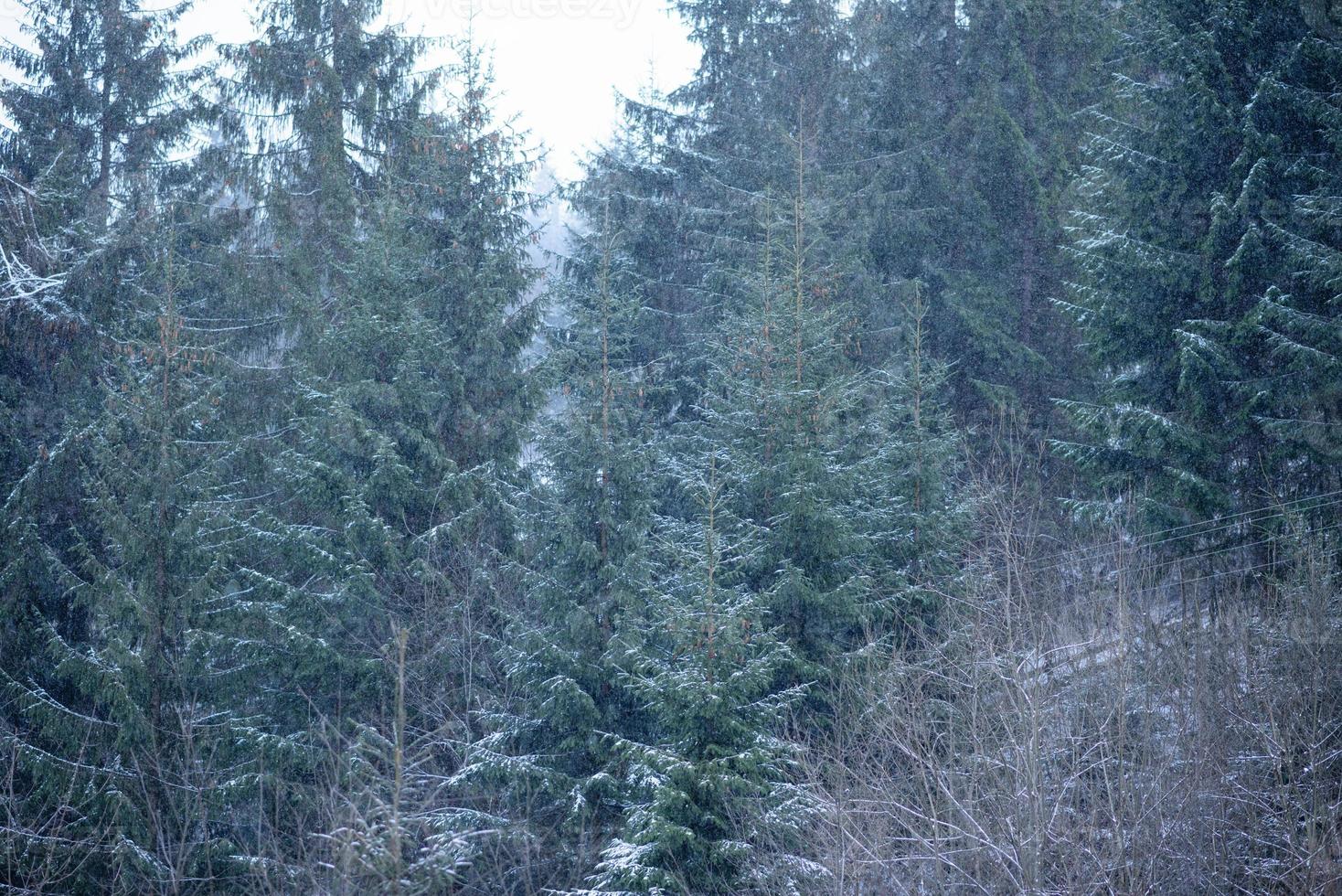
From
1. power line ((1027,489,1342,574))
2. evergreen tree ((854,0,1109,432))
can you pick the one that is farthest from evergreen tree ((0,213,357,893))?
evergreen tree ((854,0,1109,432))

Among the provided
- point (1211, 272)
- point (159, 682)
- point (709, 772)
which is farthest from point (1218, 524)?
point (159, 682)

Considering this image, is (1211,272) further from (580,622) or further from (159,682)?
(159,682)

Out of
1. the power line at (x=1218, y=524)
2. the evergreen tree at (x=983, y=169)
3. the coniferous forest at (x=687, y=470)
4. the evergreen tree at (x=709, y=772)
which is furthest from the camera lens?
the evergreen tree at (x=983, y=169)

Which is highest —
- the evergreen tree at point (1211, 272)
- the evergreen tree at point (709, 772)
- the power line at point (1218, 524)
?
the evergreen tree at point (1211, 272)

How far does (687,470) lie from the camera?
1514 cm

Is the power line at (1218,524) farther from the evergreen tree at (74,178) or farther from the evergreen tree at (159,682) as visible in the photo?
the evergreen tree at (74,178)

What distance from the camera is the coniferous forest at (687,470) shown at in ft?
34.3

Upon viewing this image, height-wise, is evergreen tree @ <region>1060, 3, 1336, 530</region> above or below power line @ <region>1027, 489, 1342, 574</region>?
above

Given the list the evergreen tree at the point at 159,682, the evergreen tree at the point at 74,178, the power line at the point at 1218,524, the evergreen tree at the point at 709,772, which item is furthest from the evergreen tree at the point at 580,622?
the evergreen tree at the point at 74,178

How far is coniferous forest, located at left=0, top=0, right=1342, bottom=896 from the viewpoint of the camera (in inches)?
412

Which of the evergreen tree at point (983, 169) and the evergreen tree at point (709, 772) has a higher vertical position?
the evergreen tree at point (983, 169)

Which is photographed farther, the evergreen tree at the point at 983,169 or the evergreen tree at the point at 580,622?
the evergreen tree at the point at 983,169

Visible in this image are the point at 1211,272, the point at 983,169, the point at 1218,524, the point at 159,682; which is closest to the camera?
the point at 159,682

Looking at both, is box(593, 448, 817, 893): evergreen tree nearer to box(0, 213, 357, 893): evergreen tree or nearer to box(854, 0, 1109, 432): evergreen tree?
box(0, 213, 357, 893): evergreen tree
